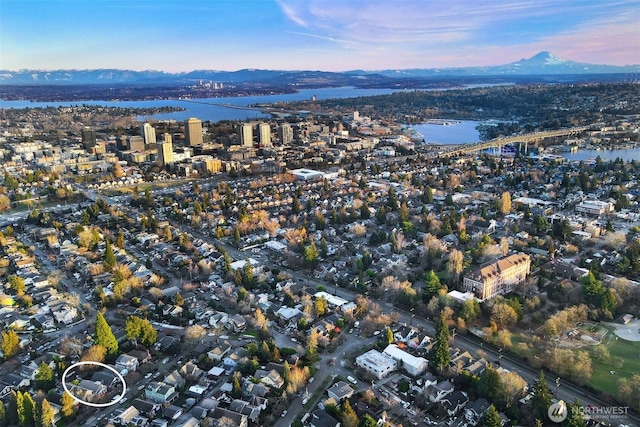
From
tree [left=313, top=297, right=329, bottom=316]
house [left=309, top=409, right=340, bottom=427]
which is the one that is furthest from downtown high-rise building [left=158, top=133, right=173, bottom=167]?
house [left=309, top=409, right=340, bottom=427]

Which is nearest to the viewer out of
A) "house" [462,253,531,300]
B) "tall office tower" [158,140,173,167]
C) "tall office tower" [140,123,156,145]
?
"house" [462,253,531,300]

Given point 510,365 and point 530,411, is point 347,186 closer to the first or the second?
point 510,365

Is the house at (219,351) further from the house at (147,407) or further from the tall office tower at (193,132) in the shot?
the tall office tower at (193,132)

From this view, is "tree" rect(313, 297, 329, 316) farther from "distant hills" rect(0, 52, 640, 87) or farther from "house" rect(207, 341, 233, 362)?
"distant hills" rect(0, 52, 640, 87)

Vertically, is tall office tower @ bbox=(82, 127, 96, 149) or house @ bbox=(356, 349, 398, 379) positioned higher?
tall office tower @ bbox=(82, 127, 96, 149)

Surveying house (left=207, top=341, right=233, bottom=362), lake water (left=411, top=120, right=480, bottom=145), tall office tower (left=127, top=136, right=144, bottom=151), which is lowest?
house (left=207, top=341, right=233, bottom=362)

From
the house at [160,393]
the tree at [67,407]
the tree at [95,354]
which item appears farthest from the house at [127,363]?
the tree at [67,407]
